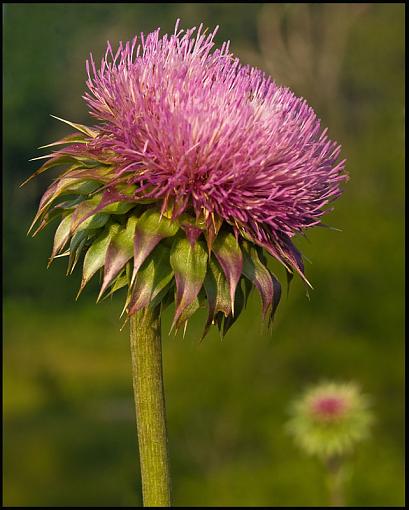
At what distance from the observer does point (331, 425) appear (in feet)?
18.3

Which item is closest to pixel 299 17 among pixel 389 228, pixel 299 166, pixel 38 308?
pixel 38 308

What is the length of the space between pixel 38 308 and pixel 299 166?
32.0 m

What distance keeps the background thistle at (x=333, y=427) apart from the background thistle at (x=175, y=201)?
3.50m

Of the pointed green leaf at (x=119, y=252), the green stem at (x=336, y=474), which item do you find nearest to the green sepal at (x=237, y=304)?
the pointed green leaf at (x=119, y=252)

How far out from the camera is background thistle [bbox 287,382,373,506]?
5.56 m

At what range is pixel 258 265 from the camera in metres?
2.21

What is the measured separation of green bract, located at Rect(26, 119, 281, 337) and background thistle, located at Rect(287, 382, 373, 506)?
351 centimetres

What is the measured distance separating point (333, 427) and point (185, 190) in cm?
372

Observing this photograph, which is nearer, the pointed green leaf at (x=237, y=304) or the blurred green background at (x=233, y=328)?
the pointed green leaf at (x=237, y=304)

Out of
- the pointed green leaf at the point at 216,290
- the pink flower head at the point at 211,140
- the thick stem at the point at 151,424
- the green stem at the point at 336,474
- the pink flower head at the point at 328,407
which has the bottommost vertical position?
the green stem at the point at 336,474

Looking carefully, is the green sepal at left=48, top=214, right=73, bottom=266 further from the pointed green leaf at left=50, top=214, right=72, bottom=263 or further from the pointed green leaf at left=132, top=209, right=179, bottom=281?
the pointed green leaf at left=132, top=209, right=179, bottom=281

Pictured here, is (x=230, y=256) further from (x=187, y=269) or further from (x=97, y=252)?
(x=97, y=252)

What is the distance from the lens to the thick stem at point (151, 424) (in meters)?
2.12

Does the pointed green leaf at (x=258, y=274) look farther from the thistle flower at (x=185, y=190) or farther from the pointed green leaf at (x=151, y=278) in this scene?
the pointed green leaf at (x=151, y=278)
